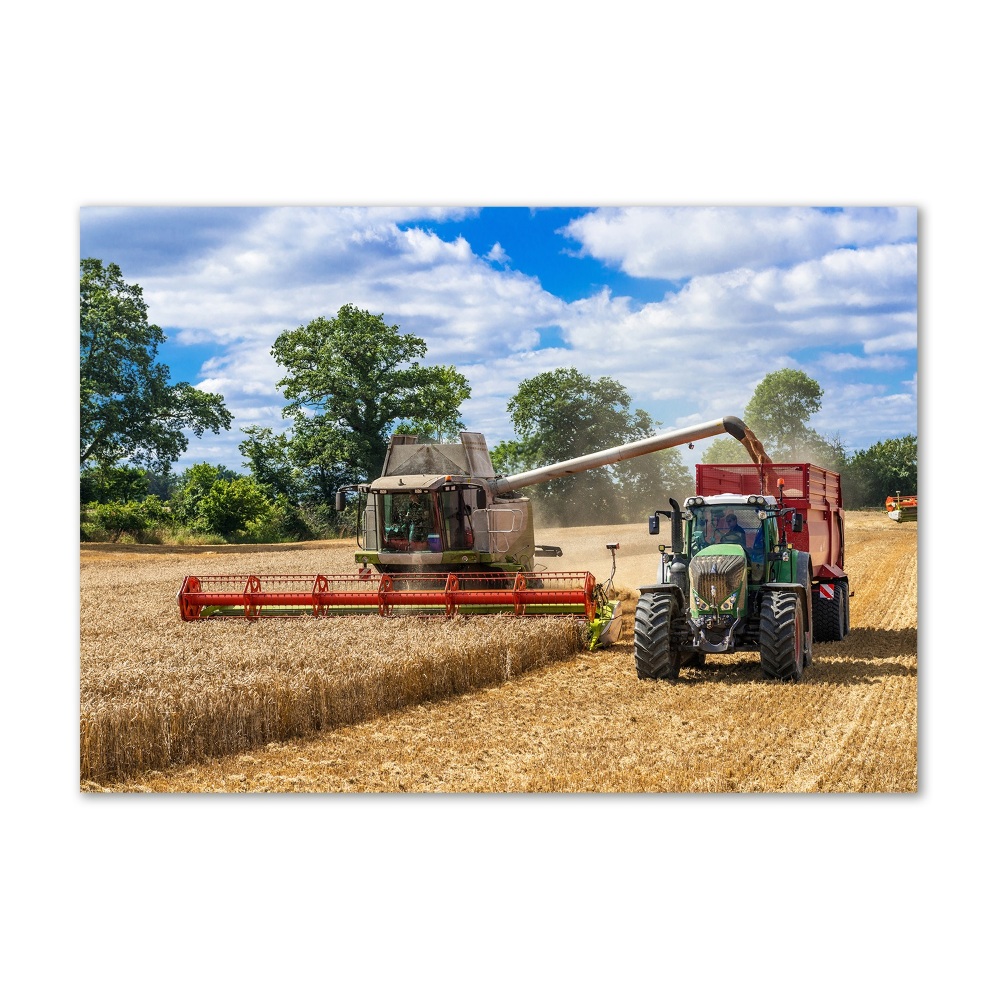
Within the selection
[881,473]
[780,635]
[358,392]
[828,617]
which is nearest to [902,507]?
[780,635]

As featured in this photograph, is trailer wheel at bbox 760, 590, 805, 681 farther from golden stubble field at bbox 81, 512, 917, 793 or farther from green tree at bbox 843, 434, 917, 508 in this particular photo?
green tree at bbox 843, 434, 917, 508

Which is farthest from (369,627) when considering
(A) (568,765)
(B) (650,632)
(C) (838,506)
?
(C) (838,506)

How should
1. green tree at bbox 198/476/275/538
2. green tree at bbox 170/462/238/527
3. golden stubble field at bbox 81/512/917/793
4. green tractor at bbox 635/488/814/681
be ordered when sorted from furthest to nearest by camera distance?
green tree at bbox 198/476/275/538 → green tree at bbox 170/462/238/527 → green tractor at bbox 635/488/814/681 → golden stubble field at bbox 81/512/917/793

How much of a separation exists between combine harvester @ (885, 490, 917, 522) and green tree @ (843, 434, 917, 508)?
0.20 ft

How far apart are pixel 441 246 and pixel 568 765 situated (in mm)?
4512

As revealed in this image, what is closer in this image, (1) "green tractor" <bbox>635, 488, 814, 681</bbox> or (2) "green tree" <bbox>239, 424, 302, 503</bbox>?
(1) "green tractor" <bbox>635, 488, 814, 681</bbox>

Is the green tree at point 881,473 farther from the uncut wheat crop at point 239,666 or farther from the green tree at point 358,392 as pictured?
the green tree at point 358,392

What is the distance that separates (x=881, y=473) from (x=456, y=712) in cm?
476

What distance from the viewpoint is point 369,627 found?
11.3 metres

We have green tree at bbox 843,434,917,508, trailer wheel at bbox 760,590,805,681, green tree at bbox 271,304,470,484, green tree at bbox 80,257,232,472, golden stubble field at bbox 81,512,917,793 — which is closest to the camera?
golden stubble field at bbox 81,512,917,793

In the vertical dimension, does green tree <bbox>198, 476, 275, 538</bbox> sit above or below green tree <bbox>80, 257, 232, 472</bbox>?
below

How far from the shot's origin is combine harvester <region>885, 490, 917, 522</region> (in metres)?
8.56

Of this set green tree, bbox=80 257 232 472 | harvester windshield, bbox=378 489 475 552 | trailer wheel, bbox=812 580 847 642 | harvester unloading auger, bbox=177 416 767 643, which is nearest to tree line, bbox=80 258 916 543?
green tree, bbox=80 257 232 472

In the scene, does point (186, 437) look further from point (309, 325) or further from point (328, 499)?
point (328, 499)
